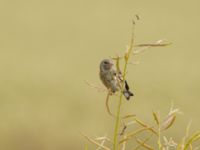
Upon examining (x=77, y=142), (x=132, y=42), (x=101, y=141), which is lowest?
(x=77, y=142)

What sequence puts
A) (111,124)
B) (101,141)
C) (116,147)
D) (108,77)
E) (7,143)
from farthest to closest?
1. (111,124)
2. (7,143)
3. (108,77)
4. (101,141)
5. (116,147)

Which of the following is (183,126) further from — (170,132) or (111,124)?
(111,124)

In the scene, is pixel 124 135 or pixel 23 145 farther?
pixel 23 145

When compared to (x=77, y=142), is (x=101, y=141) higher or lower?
higher

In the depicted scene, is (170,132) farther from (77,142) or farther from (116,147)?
(116,147)

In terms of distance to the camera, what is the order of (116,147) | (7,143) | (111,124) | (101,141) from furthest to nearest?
1. (111,124)
2. (7,143)
3. (101,141)
4. (116,147)

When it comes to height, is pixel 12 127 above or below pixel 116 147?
below

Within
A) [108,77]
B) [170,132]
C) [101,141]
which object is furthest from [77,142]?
[101,141]

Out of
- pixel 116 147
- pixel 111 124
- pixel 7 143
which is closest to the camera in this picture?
pixel 116 147

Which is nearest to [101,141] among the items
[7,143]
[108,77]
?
[108,77]
